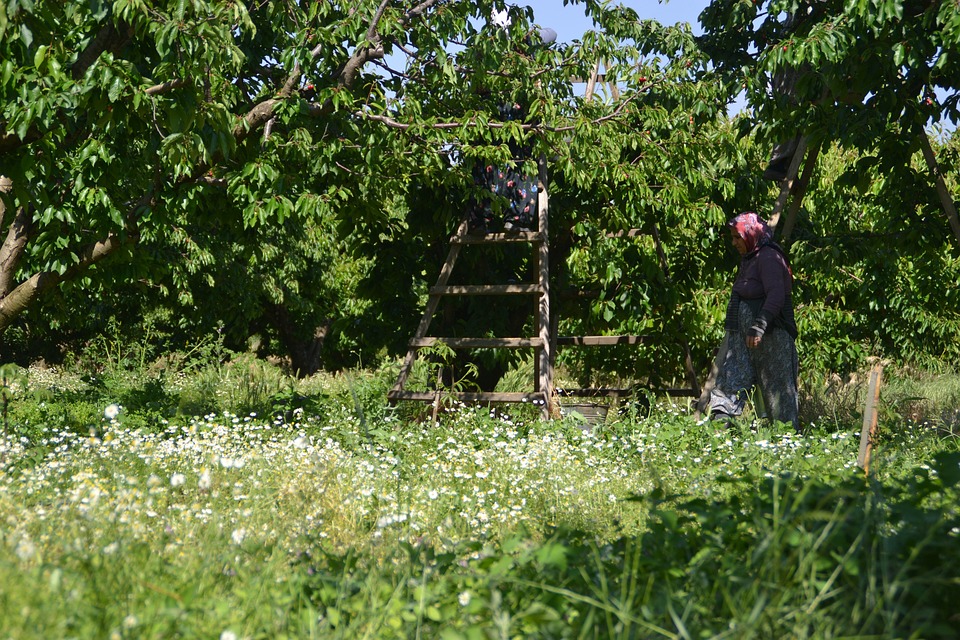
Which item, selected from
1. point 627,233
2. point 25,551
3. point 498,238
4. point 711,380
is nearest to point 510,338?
point 498,238

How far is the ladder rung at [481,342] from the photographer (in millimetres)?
7781

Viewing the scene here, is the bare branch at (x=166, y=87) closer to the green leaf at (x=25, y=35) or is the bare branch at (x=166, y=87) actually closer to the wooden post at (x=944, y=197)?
the green leaf at (x=25, y=35)

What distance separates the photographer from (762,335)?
22.3 feet

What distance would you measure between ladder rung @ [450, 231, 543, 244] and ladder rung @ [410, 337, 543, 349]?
2.83ft

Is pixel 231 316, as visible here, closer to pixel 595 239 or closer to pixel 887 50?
pixel 595 239

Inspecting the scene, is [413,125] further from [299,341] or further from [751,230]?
[299,341]

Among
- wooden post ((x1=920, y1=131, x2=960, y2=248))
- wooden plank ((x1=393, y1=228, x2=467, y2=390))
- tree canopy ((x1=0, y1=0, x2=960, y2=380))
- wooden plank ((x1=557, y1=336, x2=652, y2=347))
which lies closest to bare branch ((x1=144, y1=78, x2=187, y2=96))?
tree canopy ((x1=0, y1=0, x2=960, y2=380))

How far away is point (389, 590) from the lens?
264cm

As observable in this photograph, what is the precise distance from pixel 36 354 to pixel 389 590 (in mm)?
22842

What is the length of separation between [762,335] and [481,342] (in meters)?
2.26

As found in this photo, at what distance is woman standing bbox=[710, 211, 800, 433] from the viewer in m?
6.88

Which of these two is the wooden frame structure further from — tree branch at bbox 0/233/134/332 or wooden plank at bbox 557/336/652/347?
tree branch at bbox 0/233/134/332

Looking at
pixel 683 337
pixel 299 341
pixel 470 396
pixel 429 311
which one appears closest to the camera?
pixel 470 396

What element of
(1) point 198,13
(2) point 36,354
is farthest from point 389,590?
(2) point 36,354
